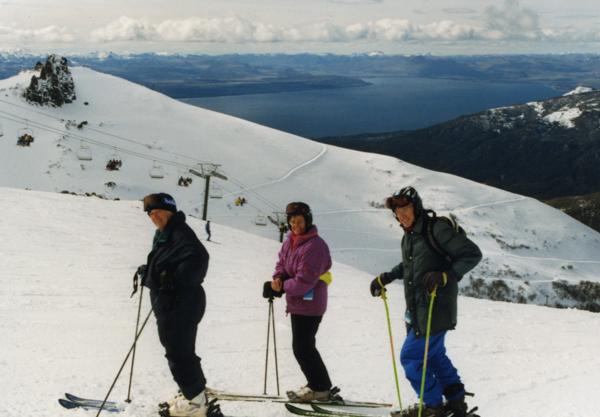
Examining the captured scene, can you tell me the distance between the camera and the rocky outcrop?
86688 millimetres

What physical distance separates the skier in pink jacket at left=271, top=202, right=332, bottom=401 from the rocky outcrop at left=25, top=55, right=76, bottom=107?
95808 mm

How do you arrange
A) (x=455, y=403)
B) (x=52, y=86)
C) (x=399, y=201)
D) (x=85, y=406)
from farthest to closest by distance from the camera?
(x=52, y=86), (x=85, y=406), (x=455, y=403), (x=399, y=201)

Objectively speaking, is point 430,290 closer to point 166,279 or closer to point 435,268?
point 435,268

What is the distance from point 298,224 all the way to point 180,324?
4.35 feet

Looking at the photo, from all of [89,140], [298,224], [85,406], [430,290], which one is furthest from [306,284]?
[89,140]

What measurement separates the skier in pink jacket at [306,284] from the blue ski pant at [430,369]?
850 mm

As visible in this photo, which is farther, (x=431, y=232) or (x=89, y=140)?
(x=89, y=140)

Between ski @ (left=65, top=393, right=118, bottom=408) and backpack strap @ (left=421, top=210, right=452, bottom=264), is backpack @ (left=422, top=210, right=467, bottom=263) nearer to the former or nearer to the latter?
backpack strap @ (left=421, top=210, right=452, bottom=264)

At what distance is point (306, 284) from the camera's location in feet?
14.1

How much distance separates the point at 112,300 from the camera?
8.48 metres

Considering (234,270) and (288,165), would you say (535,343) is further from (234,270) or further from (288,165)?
(288,165)

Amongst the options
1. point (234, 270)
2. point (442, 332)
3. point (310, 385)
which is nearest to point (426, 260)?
point (442, 332)

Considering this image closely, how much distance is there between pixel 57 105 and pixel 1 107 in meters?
9.86

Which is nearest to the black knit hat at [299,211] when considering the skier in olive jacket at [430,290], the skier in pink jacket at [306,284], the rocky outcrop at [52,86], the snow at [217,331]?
the skier in pink jacket at [306,284]
